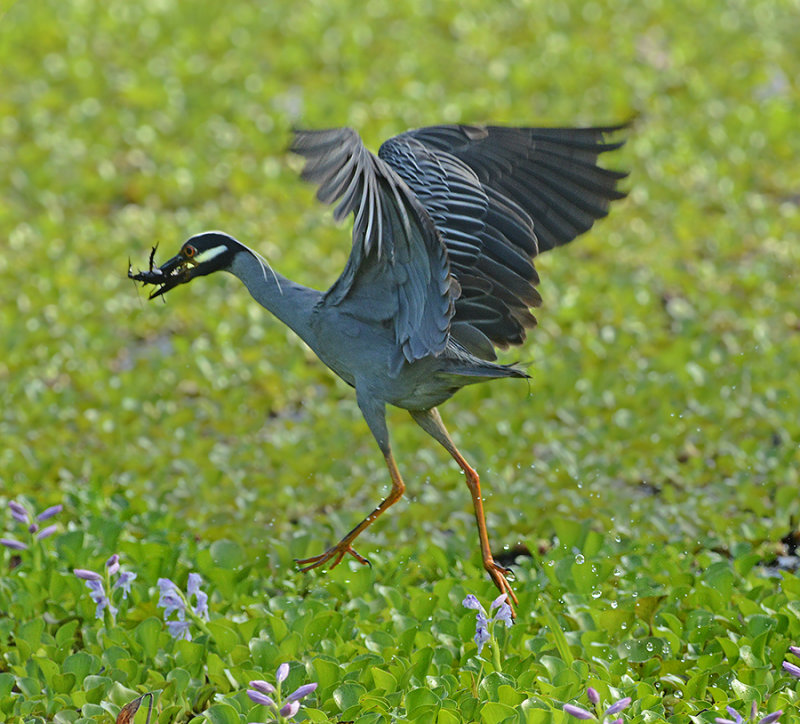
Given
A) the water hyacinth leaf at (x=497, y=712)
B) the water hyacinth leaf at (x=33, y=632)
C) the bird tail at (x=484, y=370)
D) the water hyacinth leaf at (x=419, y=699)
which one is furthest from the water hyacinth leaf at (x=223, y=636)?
the bird tail at (x=484, y=370)

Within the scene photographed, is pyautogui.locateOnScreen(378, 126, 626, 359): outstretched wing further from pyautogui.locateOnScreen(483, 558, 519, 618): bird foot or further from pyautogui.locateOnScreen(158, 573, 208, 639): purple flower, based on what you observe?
pyautogui.locateOnScreen(158, 573, 208, 639): purple flower

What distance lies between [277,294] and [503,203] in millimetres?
745

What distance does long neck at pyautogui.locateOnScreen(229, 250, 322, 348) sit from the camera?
3350mm

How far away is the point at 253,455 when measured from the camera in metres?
4.77

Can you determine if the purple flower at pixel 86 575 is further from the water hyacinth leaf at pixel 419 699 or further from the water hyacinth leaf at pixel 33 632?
the water hyacinth leaf at pixel 419 699

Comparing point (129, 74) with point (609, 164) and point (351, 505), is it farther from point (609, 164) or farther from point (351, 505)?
point (351, 505)

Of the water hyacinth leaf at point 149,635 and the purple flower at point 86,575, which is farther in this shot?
the water hyacinth leaf at point 149,635

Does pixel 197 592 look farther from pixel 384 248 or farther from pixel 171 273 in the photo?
pixel 384 248

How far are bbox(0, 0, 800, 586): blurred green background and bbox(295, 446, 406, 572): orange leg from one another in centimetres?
29

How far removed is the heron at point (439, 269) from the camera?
3127mm

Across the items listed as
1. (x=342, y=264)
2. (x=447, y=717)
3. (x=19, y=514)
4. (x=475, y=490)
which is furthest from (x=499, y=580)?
(x=342, y=264)

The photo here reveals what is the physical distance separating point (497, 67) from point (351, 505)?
471cm

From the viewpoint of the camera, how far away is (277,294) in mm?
3371

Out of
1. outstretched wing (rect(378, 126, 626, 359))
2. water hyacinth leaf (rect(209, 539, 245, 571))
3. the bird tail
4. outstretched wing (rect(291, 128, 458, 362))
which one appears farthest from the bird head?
water hyacinth leaf (rect(209, 539, 245, 571))
